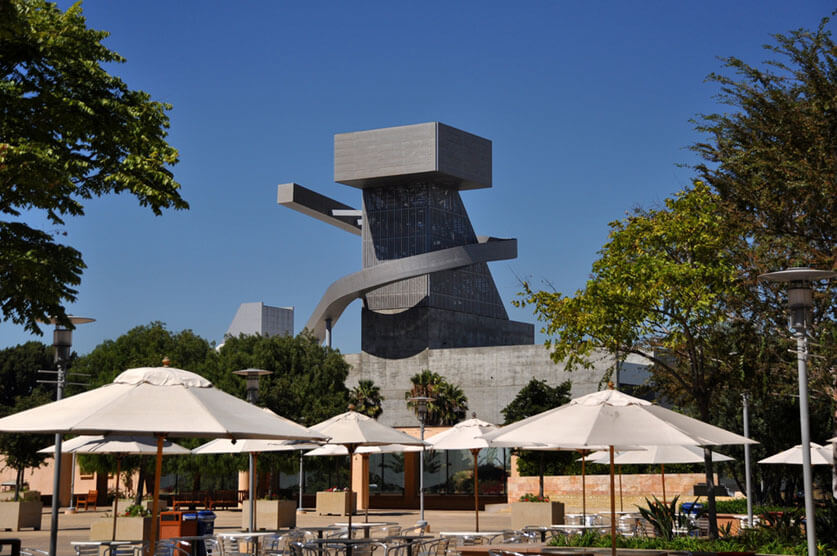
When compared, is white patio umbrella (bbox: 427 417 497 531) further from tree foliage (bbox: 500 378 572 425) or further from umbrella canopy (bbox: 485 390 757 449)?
tree foliage (bbox: 500 378 572 425)

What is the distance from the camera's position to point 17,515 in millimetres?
28297

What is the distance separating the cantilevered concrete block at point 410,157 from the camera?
251 feet

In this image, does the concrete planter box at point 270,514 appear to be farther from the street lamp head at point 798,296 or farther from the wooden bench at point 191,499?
the street lamp head at point 798,296

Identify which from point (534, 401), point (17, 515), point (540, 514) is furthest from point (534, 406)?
point (17, 515)

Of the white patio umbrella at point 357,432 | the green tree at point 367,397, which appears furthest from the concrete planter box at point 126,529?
the green tree at point 367,397

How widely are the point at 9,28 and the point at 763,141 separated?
12061 millimetres

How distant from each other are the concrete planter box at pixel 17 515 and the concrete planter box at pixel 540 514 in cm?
1369

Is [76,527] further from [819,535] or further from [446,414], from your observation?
[446,414]

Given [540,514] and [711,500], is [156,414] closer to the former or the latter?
[711,500]

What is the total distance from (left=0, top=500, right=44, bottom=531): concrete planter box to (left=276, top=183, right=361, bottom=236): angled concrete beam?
157 ft

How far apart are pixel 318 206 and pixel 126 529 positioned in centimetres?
5999

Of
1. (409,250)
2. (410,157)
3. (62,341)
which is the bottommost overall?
(62,341)

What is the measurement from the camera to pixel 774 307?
65.3 ft

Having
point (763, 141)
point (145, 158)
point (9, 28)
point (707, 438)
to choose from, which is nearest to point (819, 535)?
point (707, 438)
